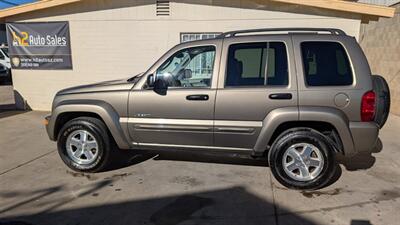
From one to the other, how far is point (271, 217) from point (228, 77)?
5.99 ft

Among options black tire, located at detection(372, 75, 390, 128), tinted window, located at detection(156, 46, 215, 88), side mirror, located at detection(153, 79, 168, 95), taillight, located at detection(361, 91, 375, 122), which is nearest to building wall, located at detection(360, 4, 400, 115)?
black tire, located at detection(372, 75, 390, 128)

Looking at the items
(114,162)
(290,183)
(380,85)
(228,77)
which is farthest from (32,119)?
(380,85)

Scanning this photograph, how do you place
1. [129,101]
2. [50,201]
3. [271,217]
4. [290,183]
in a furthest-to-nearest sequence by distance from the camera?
[129,101]
[290,183]
[50,201]
[271,217]

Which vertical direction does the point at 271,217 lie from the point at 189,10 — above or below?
below

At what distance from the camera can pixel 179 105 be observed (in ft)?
15.7

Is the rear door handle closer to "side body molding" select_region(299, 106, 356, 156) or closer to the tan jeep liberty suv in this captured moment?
the tan jeep liberty suv

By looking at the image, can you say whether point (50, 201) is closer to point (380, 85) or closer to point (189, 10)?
point (380, 85)

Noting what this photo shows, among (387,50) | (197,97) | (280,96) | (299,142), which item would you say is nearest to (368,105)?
(299,142)

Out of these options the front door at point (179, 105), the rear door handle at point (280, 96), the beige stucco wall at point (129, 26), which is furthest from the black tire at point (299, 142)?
the beige stucco wall at point (129, 26)

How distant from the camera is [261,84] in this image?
4613 millimetres

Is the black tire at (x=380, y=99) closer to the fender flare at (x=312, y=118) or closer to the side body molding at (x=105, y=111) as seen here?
the fender flare at (x=312, y=118)

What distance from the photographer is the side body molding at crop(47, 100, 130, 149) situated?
16.4 feet

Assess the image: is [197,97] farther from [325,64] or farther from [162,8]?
[162,8]

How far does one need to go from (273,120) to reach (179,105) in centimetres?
124
